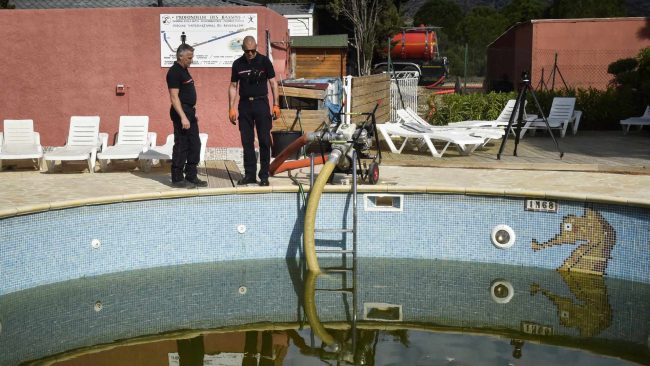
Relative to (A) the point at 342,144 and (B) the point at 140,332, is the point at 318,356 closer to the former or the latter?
(B) the point at 140,332

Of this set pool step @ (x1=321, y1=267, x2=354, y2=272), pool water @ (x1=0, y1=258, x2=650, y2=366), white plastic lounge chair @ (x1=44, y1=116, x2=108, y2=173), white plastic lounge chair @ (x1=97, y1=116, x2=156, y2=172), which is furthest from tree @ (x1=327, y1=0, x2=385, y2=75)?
pool water @ (x1=0, y1=258, x2=650, y2=366)

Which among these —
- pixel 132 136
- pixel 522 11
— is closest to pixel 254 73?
pixel 132 136

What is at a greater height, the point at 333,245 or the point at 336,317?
the point at 333,245

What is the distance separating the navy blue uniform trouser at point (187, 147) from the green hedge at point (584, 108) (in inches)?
338

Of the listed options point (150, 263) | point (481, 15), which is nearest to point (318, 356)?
point (150, 263)

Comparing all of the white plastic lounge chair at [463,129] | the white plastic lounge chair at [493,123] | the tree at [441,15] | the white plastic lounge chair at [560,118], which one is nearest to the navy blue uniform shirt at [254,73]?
the white plastic lounge chair at [463,129]

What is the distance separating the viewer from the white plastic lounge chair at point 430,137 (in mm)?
13469

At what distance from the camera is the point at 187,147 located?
10.8 meters

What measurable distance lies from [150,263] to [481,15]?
75.4 m

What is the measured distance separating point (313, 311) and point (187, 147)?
10.7 feet

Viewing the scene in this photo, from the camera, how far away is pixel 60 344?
7.69 metres

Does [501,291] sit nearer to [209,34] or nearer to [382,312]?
[382,312]

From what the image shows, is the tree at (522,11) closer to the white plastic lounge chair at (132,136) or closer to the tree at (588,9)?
the tree at (588,9)

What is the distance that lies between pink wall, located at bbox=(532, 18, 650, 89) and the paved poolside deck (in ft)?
26.6
